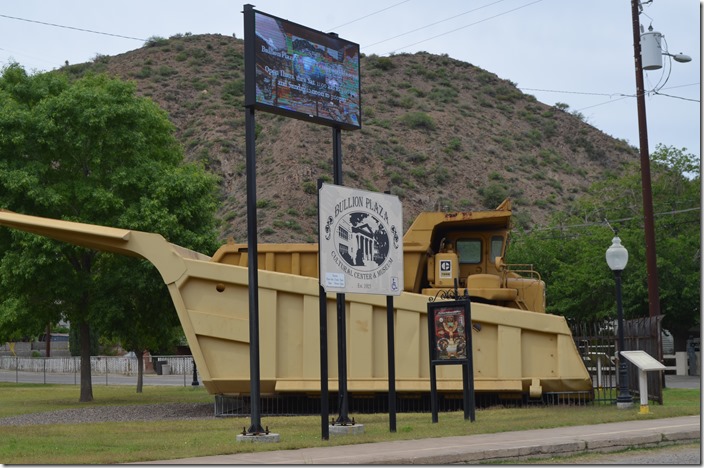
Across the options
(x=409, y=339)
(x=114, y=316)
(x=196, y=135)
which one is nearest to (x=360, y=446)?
(x=409, y=339)

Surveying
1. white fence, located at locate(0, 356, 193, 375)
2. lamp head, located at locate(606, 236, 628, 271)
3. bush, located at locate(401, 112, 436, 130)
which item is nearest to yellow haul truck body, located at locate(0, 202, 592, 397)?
lamp head, located at locate(606, 236, 628, 271)

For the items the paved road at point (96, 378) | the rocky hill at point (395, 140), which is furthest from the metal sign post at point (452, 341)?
the rocky hill at point (395, 140)

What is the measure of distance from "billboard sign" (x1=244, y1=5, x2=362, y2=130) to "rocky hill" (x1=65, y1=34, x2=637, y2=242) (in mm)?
42818

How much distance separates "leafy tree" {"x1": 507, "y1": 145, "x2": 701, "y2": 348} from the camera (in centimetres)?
3978

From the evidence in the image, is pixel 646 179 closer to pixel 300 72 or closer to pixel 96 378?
pixel 300 72

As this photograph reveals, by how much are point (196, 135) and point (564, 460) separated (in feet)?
243

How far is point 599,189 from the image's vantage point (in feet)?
168

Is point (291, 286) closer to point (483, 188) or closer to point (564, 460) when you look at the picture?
point (564, 460)

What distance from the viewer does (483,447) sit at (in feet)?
43.5

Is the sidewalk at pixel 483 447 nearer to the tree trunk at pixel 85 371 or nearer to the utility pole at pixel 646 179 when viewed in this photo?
the utility pole at pixel 646 179

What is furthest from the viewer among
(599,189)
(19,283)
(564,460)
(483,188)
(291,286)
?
(483,188)

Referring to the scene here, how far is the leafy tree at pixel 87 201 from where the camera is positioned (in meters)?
27.7

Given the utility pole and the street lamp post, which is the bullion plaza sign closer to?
the street lamp post

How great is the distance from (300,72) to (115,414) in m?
10.9
